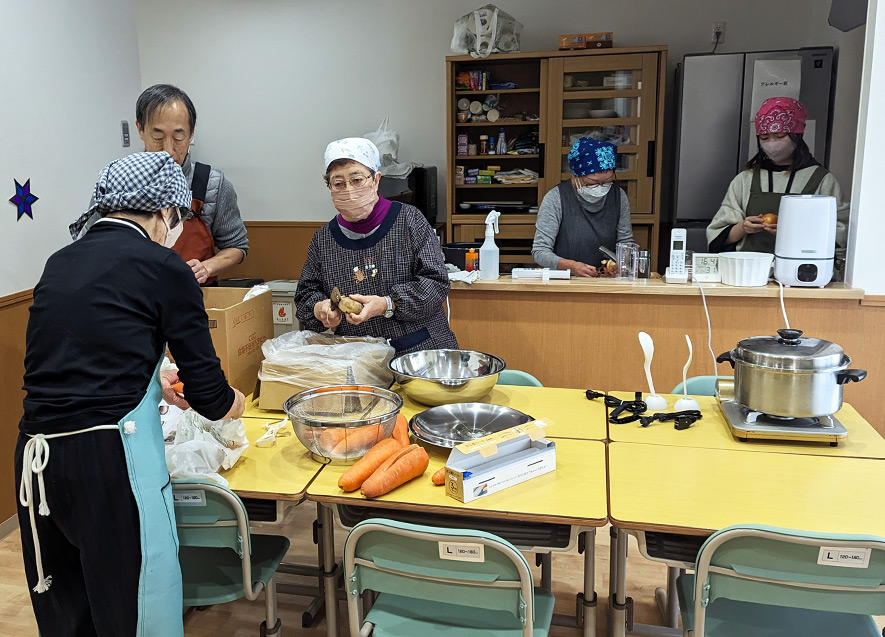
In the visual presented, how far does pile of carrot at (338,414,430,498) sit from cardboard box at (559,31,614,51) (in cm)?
377

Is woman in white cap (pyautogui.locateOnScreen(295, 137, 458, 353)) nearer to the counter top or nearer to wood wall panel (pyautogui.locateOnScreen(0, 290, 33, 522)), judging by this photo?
the counter top

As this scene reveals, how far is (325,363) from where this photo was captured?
2084mm

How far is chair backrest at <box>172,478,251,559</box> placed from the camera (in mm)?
1625

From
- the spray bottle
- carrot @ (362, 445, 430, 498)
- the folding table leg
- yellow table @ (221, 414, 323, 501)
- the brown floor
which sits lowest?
the brown floor

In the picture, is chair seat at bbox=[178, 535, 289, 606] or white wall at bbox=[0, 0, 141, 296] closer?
chair seat at bbox=[178, 535, 289, 606]

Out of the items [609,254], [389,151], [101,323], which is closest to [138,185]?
[101,323]

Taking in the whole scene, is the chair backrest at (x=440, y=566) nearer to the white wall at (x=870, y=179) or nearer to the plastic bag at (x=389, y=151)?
the white wall at (x=870, y=179)

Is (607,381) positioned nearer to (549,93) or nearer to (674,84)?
(549,93)

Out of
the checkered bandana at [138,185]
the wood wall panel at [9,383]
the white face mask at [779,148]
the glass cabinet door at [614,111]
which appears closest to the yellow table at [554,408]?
the checkered bandana at [138,185]

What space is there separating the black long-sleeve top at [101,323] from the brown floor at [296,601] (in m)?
1.22

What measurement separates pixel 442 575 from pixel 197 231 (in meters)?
1.84

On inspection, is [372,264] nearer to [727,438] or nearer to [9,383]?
[727,438]

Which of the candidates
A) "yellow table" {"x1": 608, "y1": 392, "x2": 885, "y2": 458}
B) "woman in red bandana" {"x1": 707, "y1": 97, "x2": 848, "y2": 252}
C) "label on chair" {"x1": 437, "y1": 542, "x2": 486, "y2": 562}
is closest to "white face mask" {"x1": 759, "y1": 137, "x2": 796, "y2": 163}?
"woman in red bandana" {"x1": 707, "y1": 97, "x2": 848, "y2": 252}

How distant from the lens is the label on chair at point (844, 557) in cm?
136
